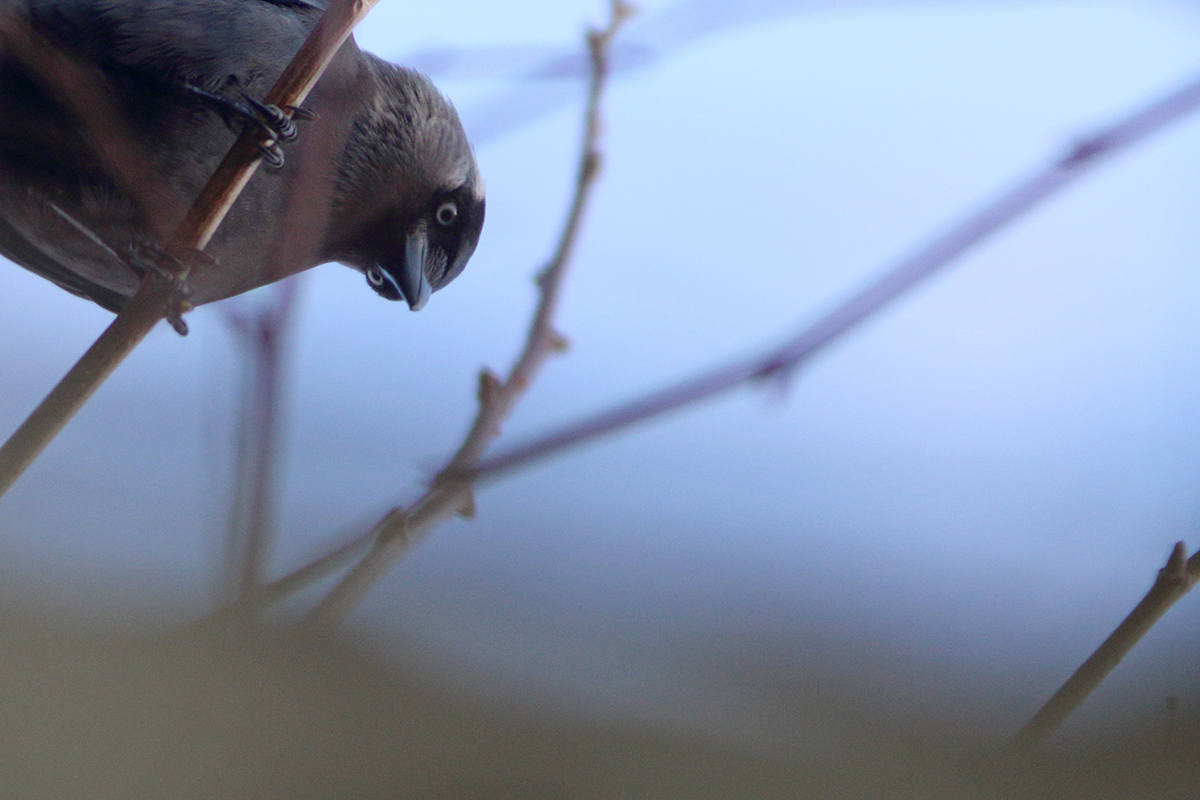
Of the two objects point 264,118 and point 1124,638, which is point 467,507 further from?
point 264,118

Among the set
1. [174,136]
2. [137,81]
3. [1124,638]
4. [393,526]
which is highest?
[137,81]

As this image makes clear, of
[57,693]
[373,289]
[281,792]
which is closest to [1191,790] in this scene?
[281,792]

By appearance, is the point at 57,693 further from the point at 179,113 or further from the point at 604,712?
the point at 179,113

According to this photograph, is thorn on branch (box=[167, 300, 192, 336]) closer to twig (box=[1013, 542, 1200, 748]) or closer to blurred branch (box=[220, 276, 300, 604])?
blurred branch (box=[220, 276, 300, 604])

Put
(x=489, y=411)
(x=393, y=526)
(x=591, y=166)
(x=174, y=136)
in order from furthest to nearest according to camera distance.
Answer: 1. (x=174, y=136)
2. (x=591, y=166)
3. (x=489, y=411)
4. (x=393, y=526)

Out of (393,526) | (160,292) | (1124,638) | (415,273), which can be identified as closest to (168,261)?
(160,292)
